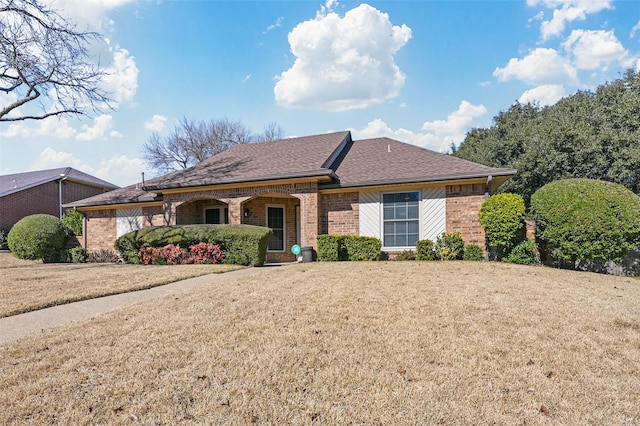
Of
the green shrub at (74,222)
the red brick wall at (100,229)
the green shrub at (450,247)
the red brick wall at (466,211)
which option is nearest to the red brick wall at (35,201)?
the green shrub at (74,222)

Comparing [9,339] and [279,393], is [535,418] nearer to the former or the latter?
[279,393]

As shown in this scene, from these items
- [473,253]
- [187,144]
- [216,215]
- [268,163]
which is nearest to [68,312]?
[268,163]

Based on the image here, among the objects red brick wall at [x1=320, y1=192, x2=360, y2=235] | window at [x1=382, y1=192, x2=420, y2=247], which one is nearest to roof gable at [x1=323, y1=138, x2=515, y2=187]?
red brick wall at [x1=320, y1=192, x2=360, y2=235]

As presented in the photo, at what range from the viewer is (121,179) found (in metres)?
31.1

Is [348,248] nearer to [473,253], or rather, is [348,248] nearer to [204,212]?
[473,253]

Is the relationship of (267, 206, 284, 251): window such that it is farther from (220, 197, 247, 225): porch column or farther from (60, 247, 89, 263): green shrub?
(60, 247, 89, 263): green shrub

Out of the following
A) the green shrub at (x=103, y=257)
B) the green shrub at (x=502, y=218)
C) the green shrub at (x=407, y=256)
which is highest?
the green shrub at (x=502, y=218)

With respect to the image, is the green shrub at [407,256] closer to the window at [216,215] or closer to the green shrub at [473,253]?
the green shrub at [473,253]

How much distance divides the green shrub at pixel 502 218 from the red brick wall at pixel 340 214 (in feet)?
13.7

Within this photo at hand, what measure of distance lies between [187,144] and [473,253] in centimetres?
3058

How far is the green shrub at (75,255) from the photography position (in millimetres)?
15586

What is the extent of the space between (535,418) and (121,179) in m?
35.0

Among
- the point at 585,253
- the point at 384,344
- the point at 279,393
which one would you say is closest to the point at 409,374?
the point at 384,344

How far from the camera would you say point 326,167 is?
41.9 ft
